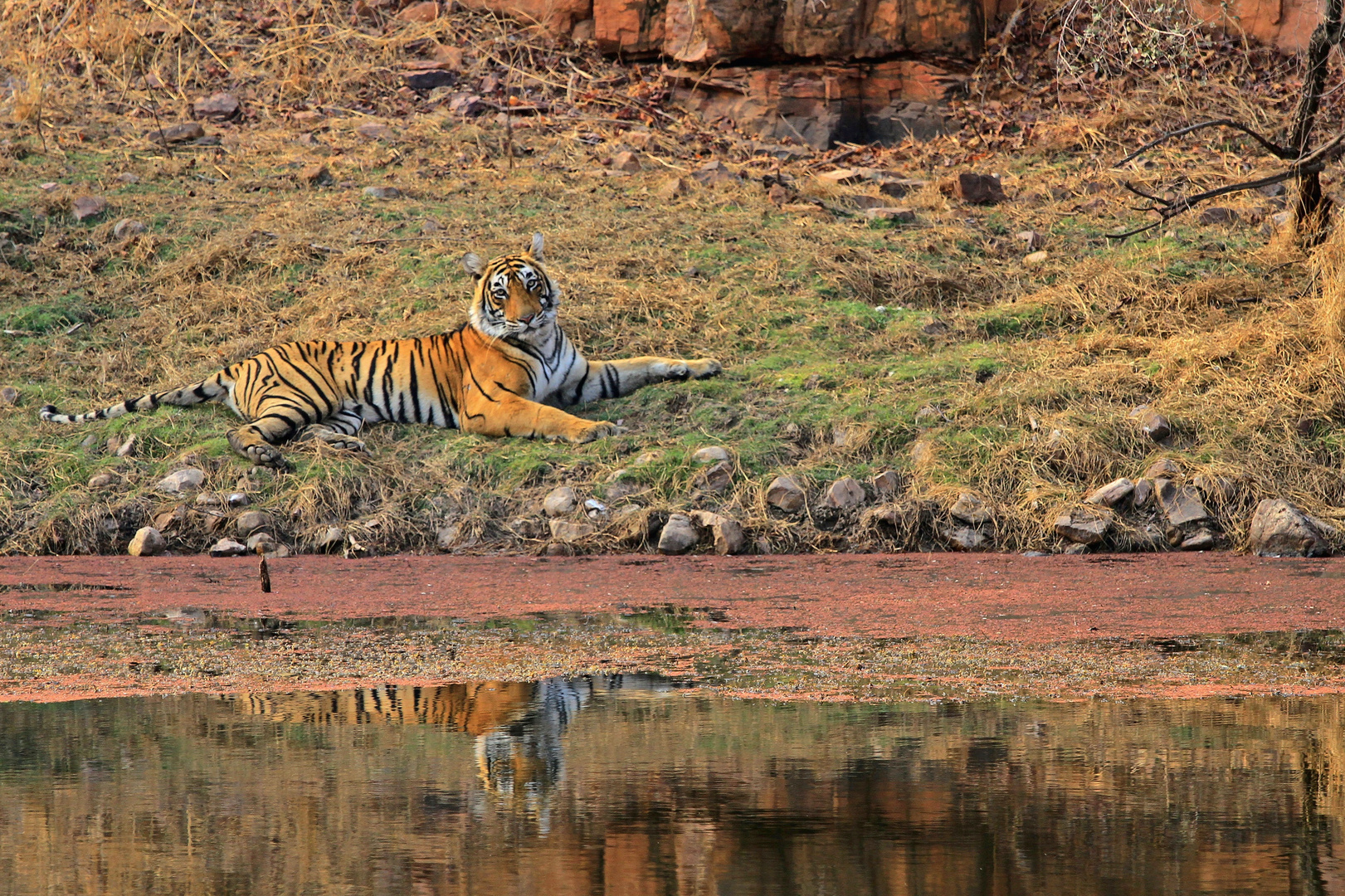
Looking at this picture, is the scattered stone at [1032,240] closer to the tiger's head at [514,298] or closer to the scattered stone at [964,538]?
the tiger's head at [514,298]

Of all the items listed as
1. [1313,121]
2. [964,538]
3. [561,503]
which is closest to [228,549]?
[561,503]

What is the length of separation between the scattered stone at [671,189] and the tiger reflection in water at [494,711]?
7.83 meters

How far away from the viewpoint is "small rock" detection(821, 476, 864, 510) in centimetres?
745

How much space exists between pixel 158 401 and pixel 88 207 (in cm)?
364

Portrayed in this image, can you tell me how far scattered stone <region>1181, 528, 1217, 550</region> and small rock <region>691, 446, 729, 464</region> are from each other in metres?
2.25

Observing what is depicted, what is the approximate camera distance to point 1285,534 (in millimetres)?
6844

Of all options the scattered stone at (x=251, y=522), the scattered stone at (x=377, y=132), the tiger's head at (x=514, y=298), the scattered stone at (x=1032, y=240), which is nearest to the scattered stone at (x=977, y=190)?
the scattered stone at (x=1032, y=240)

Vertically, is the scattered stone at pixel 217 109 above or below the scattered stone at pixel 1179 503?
above

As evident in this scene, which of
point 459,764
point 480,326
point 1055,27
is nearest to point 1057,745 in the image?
point 459,764

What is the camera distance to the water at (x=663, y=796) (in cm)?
271

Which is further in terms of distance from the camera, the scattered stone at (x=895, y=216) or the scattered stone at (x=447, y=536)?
the scattered stone at (x=895, y=216)

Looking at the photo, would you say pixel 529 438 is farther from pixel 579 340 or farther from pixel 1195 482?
pixel 1195 482

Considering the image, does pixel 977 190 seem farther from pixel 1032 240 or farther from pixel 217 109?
pixel 217 109

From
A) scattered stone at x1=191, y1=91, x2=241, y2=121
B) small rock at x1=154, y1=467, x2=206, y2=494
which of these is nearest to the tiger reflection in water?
small rock at x1=154, y1=467, x2=206, y2=494
